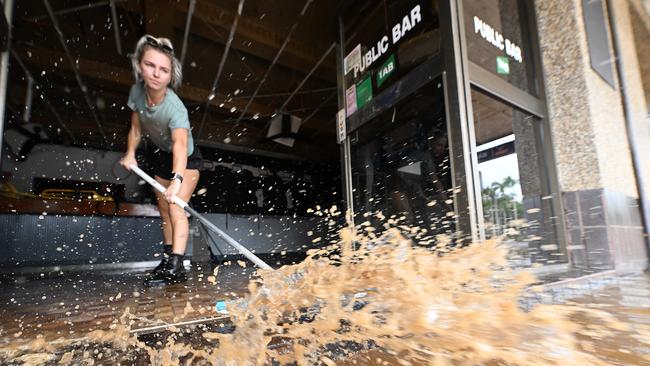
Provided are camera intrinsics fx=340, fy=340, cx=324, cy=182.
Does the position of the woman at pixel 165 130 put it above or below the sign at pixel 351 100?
below

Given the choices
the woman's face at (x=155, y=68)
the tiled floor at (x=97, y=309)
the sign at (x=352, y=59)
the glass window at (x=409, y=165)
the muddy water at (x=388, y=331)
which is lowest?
the tiled floor at (x=97, y=309)

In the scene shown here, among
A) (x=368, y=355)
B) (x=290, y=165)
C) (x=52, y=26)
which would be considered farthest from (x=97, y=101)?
(x=368, y=355)

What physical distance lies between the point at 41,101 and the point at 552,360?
24.7 ft

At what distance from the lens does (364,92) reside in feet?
9.91

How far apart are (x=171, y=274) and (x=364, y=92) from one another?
7.00ft

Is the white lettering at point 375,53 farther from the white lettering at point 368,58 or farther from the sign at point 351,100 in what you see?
the sign at point 351,100

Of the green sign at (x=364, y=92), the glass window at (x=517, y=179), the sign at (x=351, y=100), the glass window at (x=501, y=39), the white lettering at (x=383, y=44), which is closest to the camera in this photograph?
the glass window at (x=517, y=179)

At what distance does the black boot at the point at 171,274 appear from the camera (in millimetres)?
2373

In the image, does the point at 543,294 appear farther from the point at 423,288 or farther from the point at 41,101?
the point at 41,101

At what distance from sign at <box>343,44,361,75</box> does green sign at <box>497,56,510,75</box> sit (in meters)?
1.19

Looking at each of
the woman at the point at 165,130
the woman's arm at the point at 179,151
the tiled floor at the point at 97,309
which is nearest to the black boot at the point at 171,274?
the woman at the point at 165,130

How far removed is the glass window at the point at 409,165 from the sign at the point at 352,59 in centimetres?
69

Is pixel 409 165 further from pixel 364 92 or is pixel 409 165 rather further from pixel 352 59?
pixel 352 59

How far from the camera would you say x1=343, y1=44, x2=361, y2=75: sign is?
10.4 feet
